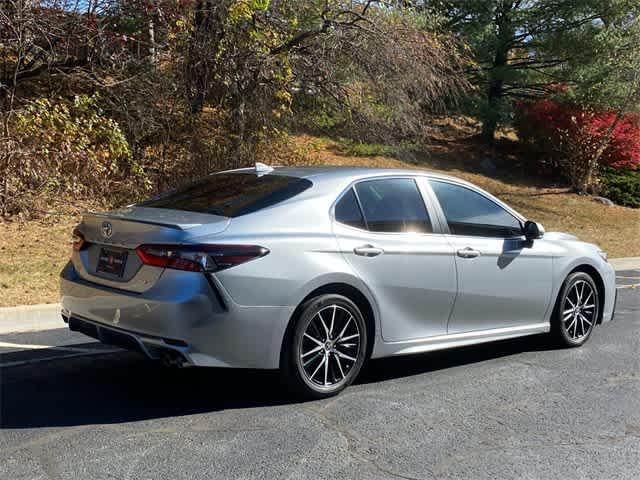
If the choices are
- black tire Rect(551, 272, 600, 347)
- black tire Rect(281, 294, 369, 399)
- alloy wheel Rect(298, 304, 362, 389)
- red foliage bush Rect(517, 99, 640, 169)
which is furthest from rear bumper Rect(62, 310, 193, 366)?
red foliage bush Rect(517, 99, 640, 169)

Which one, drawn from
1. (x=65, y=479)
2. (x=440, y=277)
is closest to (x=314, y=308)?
(x=440, y=277)

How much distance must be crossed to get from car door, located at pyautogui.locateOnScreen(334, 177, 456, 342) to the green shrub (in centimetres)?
2062

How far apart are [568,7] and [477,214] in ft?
69.2

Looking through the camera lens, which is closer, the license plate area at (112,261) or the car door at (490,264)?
the license plate area at (112,261)

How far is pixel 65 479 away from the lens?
3.85 metres

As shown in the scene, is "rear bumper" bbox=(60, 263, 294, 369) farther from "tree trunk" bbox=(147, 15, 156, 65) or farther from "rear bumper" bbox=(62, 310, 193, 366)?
"tree trunk" bbox=(147, 15, 156, 65)

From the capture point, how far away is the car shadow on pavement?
4.85 meters

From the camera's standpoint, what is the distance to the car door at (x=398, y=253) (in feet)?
18.1

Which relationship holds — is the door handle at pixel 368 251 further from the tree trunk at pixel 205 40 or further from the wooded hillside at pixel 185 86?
the tree trunk at pixel 205 40

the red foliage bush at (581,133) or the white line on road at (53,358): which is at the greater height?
the red foliage bush at (581,133)

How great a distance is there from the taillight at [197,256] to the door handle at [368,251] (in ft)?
2.86

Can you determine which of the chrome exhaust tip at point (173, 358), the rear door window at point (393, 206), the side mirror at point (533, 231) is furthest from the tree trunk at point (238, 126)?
the chrome exhaust tip at point (173, 358)

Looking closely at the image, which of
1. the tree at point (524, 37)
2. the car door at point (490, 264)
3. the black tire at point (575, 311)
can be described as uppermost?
the tree at point (524, 37)

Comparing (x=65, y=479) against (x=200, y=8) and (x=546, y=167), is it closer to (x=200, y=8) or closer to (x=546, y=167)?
(x=200, y=8)
